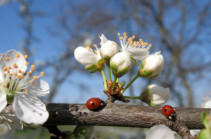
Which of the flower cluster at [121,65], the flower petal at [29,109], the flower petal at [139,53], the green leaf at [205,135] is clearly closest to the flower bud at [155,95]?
the flower cluster at [121,65]

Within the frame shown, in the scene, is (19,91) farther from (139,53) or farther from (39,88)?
(139,53)

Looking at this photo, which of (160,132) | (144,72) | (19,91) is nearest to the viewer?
(160,132)

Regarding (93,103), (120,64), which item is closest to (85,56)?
(120,64)

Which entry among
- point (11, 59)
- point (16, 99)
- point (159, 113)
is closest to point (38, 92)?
point (16, 99)

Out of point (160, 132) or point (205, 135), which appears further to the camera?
point (160, 132)

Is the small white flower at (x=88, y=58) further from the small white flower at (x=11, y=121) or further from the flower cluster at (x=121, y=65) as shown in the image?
the small white flower at (x=11, y=121)

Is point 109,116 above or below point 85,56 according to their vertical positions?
below

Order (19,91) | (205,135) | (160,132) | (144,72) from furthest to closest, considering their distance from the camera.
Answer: (144,72) < (19,91) < (160,132) < (205,135)
